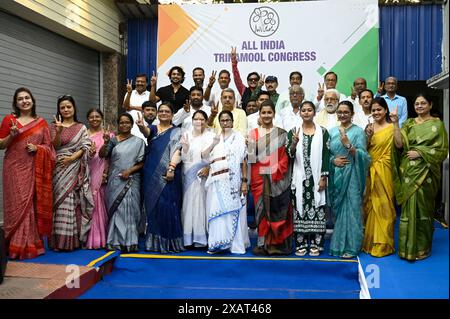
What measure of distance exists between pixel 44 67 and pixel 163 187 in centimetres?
389

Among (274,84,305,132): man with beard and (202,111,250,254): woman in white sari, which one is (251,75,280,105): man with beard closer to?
(274,84,305,132): man with beard

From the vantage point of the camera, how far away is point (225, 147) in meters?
5.05

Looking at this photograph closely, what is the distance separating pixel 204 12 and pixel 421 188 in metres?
5.61

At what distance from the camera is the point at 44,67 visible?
755 centimetres

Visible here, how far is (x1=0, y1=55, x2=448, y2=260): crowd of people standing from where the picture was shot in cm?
469

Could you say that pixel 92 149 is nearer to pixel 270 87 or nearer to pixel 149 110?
pixel 149 110

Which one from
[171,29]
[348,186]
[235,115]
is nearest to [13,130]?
[235,115]

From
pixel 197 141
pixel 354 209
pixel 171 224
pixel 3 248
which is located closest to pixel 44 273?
pixel 3 248

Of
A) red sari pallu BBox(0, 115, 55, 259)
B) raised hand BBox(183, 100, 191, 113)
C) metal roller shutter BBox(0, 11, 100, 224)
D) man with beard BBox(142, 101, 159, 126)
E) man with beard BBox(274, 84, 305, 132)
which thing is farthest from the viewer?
metal roller shutter BBox(0, 11, 100, 224)

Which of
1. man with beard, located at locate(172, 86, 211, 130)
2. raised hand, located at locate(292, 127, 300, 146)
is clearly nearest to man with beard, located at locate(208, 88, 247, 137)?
man with beard, located at locate(172, 86, 211, 130)

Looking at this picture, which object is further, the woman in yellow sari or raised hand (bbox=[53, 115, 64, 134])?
raised hand (bbox=[53, 115, 64, 134])

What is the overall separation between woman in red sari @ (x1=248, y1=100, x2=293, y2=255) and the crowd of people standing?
0.01 meters

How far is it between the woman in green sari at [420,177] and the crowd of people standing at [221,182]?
10 mm

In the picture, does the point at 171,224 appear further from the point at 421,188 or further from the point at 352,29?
the point at 352,29
